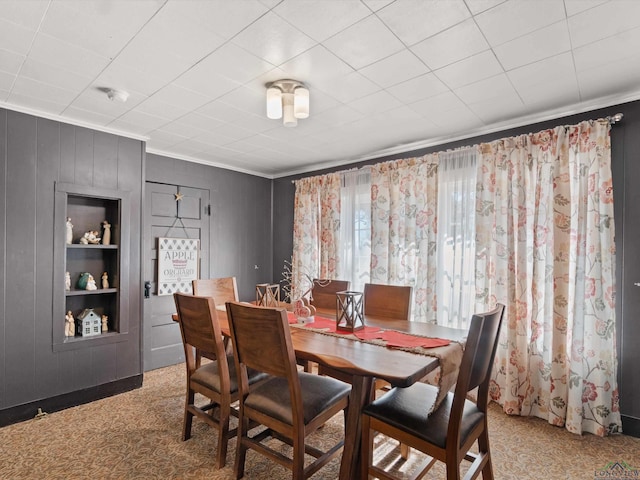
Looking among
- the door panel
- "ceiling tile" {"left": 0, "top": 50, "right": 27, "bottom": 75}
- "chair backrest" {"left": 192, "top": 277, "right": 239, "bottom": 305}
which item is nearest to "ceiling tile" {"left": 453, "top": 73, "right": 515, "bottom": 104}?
"chair backrest" {"left": 192, "top": 277, "right": 239, "bottom": 305}

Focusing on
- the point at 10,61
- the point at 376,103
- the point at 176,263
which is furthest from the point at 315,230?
the point at 10,61

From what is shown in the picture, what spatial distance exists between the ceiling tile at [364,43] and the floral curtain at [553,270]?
163 centimetres

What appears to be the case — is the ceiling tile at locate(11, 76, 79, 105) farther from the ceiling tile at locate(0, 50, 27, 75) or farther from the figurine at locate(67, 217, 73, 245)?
the figurine at locate(67, 217, 73, 245)

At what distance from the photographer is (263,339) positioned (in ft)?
5.88

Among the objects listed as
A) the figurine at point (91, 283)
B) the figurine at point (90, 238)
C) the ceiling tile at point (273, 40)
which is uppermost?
the ceiling tile at point (273, 40)

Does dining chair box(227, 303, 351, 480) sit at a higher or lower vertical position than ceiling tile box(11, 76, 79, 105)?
lower

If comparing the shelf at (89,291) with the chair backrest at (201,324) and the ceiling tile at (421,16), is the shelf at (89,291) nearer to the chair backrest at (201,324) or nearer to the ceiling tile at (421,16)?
the chair backrest at (201,324)

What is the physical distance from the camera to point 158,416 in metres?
2.81

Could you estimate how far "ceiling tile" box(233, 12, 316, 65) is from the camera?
1.74 m

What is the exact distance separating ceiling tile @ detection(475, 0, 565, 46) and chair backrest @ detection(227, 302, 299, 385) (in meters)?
1.72

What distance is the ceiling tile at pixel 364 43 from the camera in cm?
177

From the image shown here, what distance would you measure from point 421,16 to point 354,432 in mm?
2097

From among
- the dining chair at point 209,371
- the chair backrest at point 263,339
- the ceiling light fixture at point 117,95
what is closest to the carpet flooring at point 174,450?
the dining chair at point 209,371

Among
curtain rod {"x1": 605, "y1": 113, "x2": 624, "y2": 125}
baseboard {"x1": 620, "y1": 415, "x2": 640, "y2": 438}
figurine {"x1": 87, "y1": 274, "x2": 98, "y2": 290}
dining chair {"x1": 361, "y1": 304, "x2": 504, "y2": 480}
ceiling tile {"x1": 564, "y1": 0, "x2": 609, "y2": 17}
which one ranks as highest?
ceiling tile {"x1": 564, "y1": 0, "x2": 609, "y2": 17}
